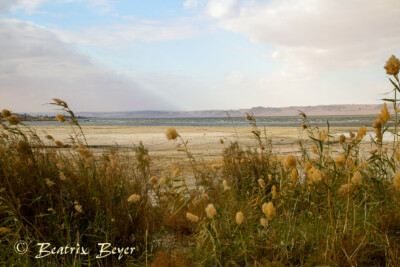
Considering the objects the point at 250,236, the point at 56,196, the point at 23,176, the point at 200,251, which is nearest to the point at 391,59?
the point at 250,236

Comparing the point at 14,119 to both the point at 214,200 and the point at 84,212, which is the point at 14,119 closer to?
the point at 84,212

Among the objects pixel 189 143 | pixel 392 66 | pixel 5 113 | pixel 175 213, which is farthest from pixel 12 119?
pixel 189 143

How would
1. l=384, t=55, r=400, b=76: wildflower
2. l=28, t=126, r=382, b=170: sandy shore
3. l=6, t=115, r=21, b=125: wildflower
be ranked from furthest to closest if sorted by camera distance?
l=28, t=126, r=382, b=170: sandy shore, l=6, t=115, r=21, b=125: wildflower, l=384, t=55, r=400, b=76: wildflower

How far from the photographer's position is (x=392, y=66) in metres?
2.09

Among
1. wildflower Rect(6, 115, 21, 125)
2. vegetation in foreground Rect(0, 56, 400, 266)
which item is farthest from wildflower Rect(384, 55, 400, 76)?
wildflower Rect(6, 115, 21, 125)

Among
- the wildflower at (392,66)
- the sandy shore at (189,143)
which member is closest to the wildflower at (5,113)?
the sandy shore at (189,143)

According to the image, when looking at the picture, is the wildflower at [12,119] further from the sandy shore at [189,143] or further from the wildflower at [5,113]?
the sandy shore at [189,143]

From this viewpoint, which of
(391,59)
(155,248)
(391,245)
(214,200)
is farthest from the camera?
(214,200)

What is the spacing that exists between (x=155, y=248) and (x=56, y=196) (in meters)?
1.00

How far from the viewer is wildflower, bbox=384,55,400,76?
6.79 ft

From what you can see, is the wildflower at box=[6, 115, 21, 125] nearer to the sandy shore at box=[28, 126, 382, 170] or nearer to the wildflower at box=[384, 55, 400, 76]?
the sandy shore at box=[28, 126, 382, 170]

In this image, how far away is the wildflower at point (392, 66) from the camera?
207 centimetres

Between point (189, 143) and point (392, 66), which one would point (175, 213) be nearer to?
point (392, 66)

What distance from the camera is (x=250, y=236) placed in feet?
7.14
